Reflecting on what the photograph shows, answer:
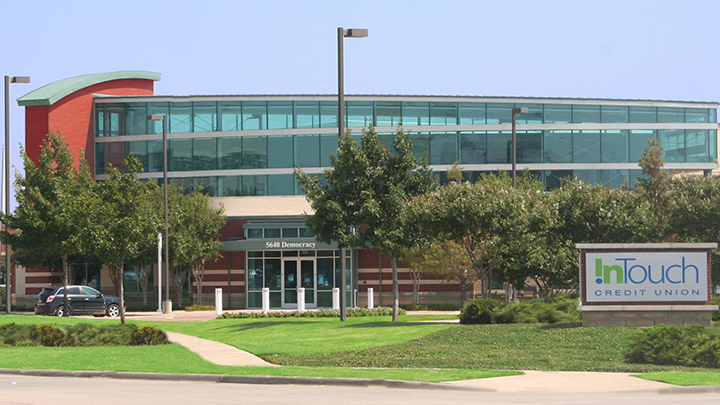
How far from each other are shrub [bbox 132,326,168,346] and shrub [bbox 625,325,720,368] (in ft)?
39.6

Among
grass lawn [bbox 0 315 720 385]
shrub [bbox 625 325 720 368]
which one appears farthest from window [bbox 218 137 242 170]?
shrub [bbox 625 325 720 368]

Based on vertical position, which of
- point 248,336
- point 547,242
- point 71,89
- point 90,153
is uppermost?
point 71,89

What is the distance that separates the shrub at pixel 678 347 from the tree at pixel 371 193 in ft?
33.4

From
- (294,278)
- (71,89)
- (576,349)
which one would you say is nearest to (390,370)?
(576,349)

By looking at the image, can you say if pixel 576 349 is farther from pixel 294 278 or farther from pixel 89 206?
pixel 294 278

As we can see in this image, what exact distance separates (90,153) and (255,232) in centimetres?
1155

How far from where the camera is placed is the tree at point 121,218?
27.3m

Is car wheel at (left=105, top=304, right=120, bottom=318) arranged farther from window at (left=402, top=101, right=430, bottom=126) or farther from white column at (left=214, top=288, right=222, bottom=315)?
window at (left=402, top=101, right=430, bottom=126)

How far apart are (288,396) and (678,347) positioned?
25.8ft

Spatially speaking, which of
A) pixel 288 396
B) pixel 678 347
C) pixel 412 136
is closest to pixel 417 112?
pixel 412 136

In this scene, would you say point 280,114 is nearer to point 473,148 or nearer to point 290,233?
point 290,233

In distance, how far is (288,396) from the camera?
476 inches

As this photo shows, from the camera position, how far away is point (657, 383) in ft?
42.0

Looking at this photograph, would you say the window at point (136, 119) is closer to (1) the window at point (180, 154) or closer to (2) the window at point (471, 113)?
(1) the window at point (180, 154)
